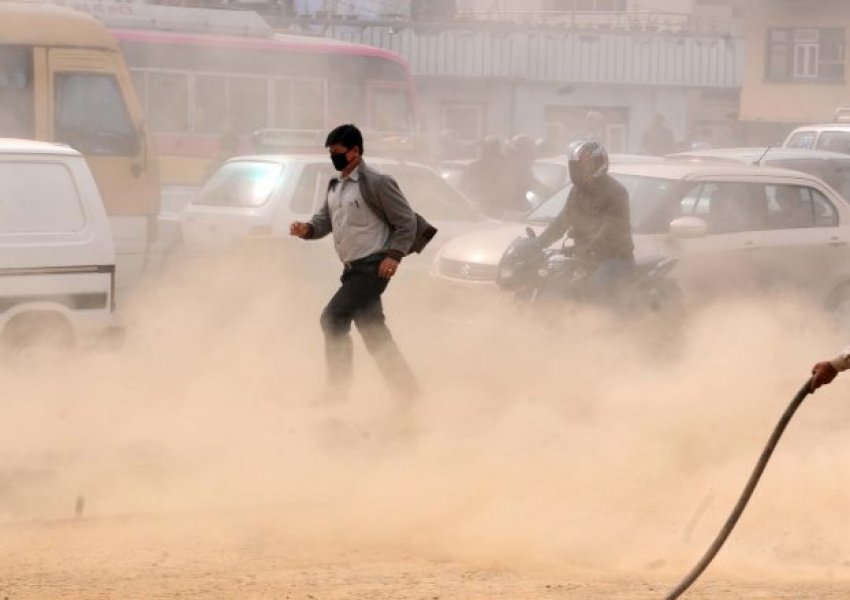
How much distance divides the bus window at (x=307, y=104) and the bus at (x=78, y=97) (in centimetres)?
695

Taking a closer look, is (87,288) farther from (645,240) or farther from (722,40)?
(722,40)

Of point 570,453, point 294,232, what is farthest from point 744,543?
point 294,232

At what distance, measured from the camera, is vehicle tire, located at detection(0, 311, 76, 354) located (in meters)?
9.95

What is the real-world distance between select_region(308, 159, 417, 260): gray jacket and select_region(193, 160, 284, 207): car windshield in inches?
200

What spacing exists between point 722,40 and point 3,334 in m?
39.0

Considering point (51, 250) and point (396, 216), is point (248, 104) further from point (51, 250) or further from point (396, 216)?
point (396, 216)

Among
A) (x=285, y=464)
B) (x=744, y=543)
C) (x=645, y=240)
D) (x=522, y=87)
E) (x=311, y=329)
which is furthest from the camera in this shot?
(x=522, y=87)

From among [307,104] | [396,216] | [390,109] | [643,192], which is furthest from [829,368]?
Answer: [390,109]

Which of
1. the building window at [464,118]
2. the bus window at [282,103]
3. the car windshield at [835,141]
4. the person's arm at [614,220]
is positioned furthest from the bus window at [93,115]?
the building window at [464,118]

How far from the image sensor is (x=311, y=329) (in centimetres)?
1359

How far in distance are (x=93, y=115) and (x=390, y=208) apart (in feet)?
30.8

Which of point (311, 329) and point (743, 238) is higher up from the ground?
point (743, 238)

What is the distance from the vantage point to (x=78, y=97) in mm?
17875

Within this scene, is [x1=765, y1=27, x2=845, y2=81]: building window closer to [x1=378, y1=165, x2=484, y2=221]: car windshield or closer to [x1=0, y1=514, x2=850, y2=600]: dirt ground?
[x1=378, y1=165, x2=484, y2=221]: car windshield
